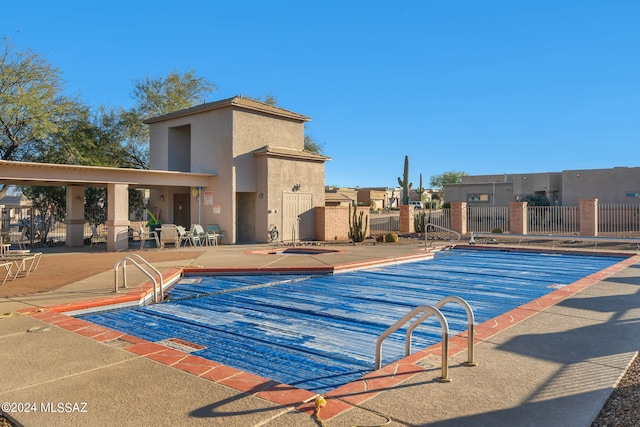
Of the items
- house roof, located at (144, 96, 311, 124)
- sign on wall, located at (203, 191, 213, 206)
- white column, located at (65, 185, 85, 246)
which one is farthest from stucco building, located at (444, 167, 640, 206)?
white column, located at (65, 185, 85, 246)

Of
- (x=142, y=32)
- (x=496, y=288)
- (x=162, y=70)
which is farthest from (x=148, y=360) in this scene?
(x=162, y=70)

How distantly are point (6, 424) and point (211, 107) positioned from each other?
19056mm

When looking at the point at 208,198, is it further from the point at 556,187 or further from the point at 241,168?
the point at 556,187

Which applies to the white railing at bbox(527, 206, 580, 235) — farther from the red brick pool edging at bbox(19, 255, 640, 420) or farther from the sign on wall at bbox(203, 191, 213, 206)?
the red brick pool edging at bbox(19, 255, 640, 420)

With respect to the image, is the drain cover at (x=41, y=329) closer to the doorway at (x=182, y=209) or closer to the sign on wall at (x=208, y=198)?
the sign on wall at (x=208, y=198)

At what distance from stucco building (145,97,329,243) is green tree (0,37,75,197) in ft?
18.1

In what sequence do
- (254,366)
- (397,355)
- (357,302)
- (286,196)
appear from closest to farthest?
(254,366) → (397,355) → (357,302) → (286,196)

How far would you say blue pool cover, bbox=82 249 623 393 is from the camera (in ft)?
18.6

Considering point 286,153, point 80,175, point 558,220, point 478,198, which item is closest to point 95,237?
point 80,175

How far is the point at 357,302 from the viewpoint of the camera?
9156 mm

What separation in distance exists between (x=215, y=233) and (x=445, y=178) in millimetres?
88448

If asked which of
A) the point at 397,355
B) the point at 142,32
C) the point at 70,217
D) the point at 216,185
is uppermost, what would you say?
the point at 142,32

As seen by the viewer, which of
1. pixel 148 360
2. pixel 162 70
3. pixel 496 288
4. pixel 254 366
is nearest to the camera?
pixel 148 360

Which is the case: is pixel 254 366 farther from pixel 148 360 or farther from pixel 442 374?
pixel 442 374
